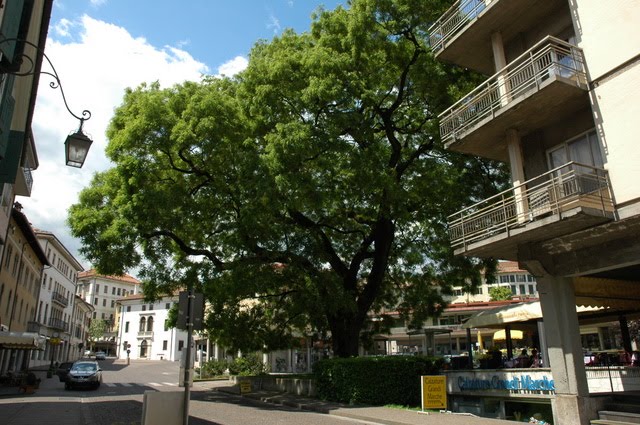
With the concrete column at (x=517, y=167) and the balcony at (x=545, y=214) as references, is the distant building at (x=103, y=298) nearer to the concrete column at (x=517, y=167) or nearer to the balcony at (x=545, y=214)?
the balcony at (x=545, y=214)

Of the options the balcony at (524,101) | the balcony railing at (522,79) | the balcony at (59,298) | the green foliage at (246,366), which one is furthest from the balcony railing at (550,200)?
the balcony at (59,298)

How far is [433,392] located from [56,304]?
54.6 meters

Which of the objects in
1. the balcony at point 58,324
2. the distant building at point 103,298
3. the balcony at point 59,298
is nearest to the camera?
the balcony at point 58,324

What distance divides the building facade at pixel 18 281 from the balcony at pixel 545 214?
2586cm

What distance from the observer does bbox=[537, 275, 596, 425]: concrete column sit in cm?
1144

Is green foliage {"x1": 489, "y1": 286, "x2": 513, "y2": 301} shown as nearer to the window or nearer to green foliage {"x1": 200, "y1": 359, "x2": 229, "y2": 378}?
green foliage {"x1": 200, "y1": 359, "x2": 229, "y2": 378}

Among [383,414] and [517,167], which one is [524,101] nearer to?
[517,167]

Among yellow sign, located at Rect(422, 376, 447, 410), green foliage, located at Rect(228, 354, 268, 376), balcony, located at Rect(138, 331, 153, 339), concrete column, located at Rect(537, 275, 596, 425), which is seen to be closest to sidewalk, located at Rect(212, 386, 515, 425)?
yellow sign, located at Rect(422, 376, 447, 410)

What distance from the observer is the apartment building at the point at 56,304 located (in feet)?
166

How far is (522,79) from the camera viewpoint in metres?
13.2

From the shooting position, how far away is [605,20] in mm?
11477

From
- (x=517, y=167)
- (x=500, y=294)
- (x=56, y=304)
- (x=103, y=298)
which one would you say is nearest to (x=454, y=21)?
(x=517, y=167)

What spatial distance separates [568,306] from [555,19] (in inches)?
306

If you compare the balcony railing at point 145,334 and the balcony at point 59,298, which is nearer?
the balcony at point 59,298
